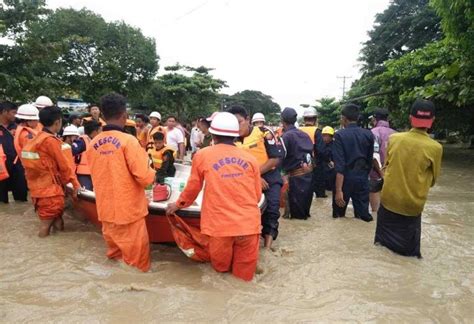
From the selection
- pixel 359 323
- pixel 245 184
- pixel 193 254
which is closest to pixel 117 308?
pixel 193 254

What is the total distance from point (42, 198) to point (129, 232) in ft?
5.29

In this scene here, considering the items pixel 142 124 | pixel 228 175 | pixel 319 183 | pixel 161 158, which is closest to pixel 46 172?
pixel 161 158

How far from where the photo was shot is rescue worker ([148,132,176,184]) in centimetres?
625

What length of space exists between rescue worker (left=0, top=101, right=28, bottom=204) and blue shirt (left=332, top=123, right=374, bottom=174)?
15.5 ft

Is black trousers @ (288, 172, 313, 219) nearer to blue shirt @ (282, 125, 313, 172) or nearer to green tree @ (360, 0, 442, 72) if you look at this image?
blue shirt @ (282, 125, 313, 172)

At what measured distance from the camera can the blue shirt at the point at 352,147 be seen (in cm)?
554

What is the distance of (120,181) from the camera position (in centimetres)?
366

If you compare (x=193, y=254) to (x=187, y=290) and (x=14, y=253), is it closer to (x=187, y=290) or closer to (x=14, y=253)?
(x=187, y=290)

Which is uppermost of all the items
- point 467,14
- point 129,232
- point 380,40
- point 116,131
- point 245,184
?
point 380,40

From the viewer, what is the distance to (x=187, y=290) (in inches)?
140

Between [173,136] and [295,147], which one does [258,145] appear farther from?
[173,136]

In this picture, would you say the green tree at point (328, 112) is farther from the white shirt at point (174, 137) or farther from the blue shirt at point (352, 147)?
the blue shirt at point (352, 147)

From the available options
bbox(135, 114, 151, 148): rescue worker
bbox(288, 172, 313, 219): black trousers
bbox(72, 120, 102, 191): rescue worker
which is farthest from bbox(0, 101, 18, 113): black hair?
bbox(288, 172, 313, 219): black trousers

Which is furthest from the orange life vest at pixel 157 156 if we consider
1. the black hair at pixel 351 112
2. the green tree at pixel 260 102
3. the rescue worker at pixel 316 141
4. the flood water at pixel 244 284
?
the green tree at pixel 260 102
